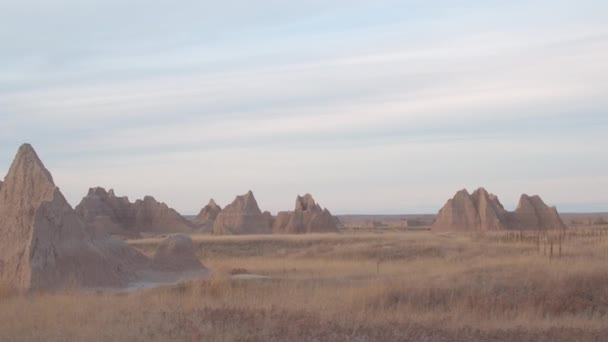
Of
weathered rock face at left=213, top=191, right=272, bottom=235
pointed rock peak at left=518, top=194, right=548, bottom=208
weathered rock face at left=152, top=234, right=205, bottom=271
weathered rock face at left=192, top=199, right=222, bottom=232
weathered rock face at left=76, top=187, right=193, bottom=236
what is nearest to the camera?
weathered rock face at left=152, top=234, right=205, bottom=271

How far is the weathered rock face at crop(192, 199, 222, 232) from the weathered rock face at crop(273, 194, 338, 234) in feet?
34.0

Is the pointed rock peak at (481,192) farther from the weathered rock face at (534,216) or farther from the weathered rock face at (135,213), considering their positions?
the weathered rock face at (135,213)

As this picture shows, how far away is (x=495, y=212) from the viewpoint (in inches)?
2793

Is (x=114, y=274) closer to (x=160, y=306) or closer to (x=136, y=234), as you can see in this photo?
(x=160, y=306)

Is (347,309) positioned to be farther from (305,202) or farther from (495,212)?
(305,202)

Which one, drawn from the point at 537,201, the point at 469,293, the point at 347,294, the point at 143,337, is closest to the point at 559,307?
the point at 469,293

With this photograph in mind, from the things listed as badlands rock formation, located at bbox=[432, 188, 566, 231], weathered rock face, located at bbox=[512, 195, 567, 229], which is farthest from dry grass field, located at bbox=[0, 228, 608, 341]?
weathered rock face, located at bbox=[512, 195, 567, 229]

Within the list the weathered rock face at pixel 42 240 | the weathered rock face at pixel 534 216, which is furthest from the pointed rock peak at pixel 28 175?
the weathered rock face at pixel 534 216

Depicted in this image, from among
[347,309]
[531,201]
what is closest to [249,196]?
[531,201]

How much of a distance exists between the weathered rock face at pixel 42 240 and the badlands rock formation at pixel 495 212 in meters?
47.4

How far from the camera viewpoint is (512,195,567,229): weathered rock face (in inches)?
2835

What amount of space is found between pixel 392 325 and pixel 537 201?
6237 centimetres

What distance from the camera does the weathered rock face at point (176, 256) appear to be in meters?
33.3

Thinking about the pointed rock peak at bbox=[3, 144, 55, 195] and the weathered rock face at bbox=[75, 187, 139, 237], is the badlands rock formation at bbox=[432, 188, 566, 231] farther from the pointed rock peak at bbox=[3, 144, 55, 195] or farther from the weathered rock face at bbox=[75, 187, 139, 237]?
the pointed rock peak at bbox=[3, 144, 55, 195]
